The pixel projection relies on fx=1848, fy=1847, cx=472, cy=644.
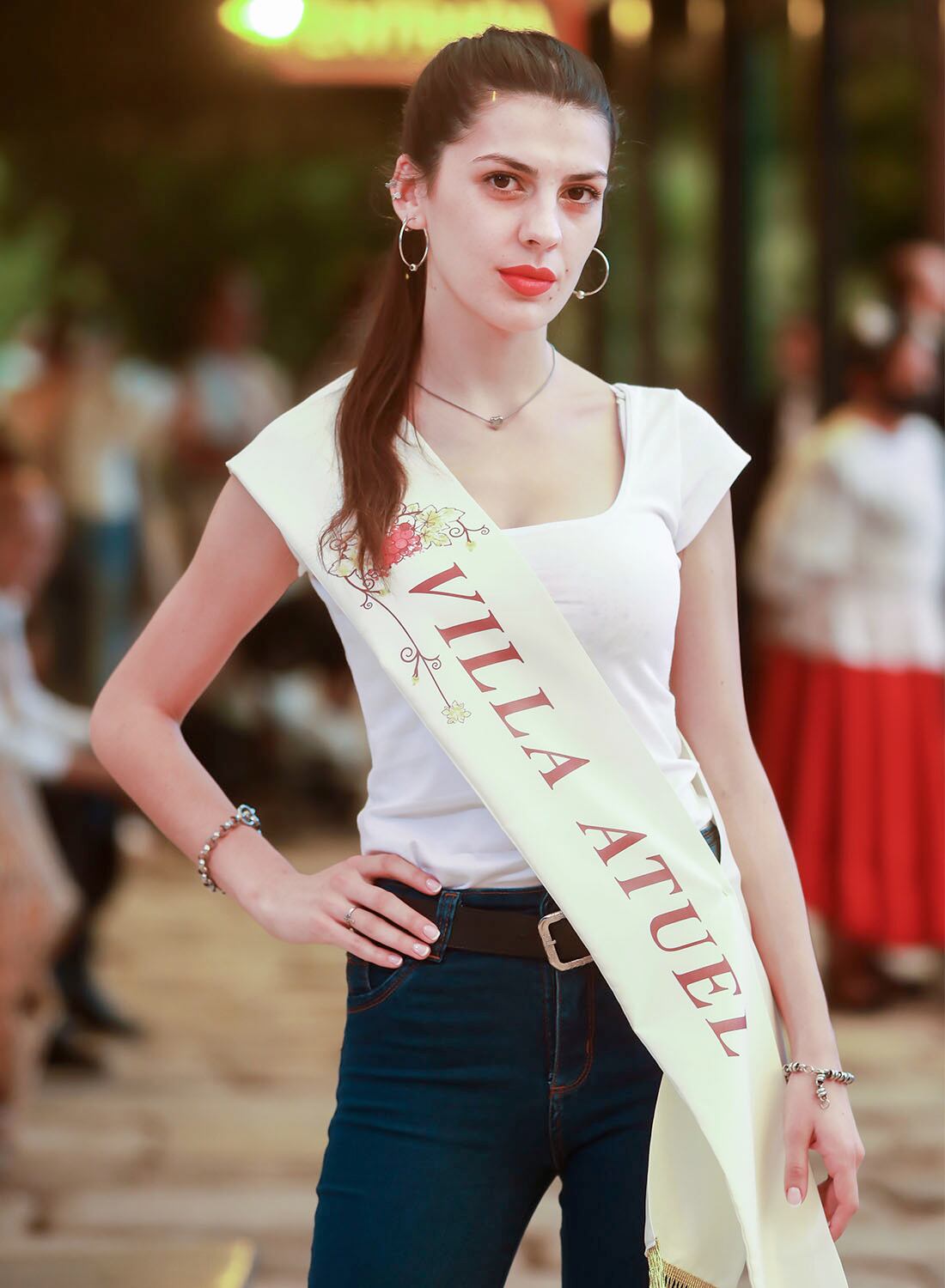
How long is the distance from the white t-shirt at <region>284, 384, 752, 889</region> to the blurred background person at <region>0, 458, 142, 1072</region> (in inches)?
89.9

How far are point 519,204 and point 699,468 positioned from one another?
0.26 m

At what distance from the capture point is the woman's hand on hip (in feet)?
4.71

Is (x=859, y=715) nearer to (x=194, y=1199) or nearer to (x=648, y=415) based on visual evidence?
(x=194, y=1199)

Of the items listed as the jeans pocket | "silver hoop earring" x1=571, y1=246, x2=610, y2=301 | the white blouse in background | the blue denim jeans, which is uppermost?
the white blouse in background

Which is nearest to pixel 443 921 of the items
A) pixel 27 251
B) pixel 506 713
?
pixel 506 713

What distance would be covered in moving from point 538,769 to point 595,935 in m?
0.13

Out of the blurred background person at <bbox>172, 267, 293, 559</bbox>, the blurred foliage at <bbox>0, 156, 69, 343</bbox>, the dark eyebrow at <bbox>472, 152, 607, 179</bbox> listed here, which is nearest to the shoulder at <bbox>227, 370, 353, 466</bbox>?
the dark eyebrow at <bbox>472, 152, 607, 179</bbox>

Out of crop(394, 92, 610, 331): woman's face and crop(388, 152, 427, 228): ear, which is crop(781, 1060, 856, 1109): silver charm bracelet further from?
crop(388, 152, 427, 228): ear

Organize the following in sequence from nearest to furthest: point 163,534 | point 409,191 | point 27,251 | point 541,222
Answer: point 541,222, point 409,191, point 163,534, point 27,251

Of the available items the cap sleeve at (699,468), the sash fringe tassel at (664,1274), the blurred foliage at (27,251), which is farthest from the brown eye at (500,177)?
the blurred foliage at (27,251)

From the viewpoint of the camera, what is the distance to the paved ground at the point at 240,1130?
10.1 feet

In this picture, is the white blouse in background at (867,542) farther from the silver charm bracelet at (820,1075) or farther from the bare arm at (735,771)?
the silver charm bracelet at (820,1075)

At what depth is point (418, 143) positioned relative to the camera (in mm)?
1497

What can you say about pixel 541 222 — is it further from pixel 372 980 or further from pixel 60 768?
pixel 60 768
